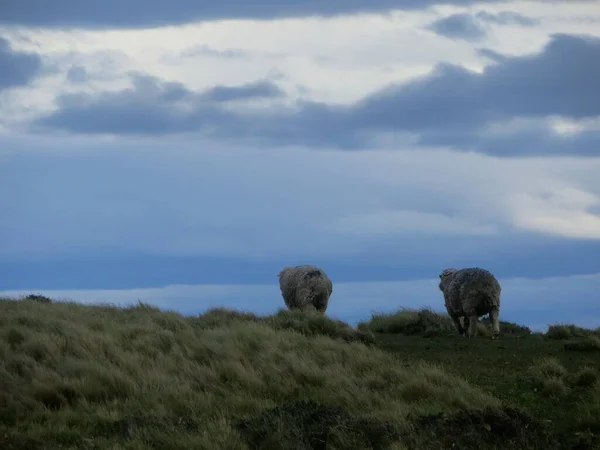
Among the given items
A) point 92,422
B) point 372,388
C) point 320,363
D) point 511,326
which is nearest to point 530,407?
point 372,388

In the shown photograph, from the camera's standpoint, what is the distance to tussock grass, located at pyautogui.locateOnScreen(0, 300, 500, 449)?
1134 cm

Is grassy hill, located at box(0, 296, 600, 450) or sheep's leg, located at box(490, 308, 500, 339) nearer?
grassy hill, located at box(0, 296, 600, 450)

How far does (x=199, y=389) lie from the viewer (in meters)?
14.4

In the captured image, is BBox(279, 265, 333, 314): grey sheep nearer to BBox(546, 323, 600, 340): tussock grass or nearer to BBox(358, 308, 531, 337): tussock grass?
BBox(358, 308, 531, 337): tussock grass

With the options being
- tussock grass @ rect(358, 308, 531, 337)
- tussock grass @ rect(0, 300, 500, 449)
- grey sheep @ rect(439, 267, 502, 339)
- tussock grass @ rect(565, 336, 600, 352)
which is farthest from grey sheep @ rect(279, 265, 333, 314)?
tussock grass @ rect(565, 336, 600, 352)

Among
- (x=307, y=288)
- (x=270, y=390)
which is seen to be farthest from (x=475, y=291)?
(x=270, y=390)

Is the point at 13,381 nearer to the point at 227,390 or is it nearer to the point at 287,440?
the point at 227,390

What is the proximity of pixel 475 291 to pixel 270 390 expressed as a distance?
8736 mm

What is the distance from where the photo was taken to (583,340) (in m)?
20.8

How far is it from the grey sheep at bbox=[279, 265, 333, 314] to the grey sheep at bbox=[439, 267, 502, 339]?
16.0 ft

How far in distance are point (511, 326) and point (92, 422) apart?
17.2 m

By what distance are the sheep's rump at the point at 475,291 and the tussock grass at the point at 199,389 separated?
467cm

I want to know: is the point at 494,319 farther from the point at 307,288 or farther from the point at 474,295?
the point at 307,288

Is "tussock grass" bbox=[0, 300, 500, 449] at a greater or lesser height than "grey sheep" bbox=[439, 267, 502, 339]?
lesser
